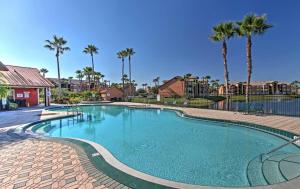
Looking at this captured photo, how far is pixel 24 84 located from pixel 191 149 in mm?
20081

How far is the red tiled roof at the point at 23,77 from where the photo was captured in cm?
1918

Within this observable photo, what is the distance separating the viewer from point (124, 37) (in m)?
25.8

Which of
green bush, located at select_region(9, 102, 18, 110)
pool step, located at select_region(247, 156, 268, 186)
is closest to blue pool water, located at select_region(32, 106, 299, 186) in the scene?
pool step, located at select_region(247, 156, 268, 186)

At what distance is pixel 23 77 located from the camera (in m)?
21.2

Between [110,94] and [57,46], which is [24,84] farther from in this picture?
[110,94]

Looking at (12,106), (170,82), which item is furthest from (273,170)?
(170,82)

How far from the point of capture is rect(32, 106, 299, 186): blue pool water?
189 inches

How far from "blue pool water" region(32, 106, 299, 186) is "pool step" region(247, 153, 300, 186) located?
217 mm

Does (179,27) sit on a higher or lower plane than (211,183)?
higher

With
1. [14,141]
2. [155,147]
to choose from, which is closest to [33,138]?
[14,141]

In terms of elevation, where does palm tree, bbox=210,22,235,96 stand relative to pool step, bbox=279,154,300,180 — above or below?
above

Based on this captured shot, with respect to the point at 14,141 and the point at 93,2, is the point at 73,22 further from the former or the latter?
the point at 14,141

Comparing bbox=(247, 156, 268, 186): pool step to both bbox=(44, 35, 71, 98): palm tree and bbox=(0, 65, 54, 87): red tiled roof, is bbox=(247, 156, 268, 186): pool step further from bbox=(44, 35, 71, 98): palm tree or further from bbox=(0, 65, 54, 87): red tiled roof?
bbox=(44, 35, 71, 98): palm tree

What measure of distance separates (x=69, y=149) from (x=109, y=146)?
2.06 metres
